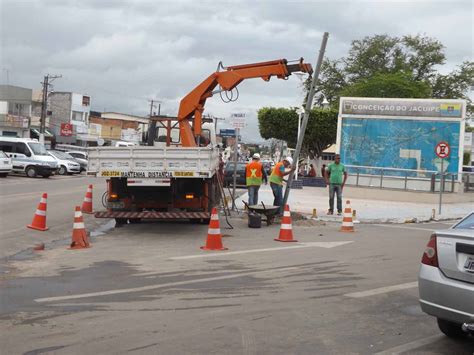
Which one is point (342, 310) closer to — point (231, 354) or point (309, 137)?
point (231, 354)

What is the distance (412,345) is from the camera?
5.07m

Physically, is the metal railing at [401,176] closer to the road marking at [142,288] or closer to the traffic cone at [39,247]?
the road marking at [142,288]

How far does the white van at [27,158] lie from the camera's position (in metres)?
31.5

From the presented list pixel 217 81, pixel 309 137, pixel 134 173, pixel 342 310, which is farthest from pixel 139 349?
pixel 309 137

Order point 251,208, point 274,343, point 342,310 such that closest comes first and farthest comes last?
point 274,343, point 342,310, point 251,208

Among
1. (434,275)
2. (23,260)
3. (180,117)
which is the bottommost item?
(23,260)

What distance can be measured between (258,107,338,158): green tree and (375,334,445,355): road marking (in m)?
37.5

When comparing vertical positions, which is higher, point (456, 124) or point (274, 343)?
point (456, 124)

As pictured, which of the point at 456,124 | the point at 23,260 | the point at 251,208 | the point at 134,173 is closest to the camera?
the point at 23,260

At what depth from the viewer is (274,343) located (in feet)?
16.5

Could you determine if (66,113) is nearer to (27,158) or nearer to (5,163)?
(27,158)

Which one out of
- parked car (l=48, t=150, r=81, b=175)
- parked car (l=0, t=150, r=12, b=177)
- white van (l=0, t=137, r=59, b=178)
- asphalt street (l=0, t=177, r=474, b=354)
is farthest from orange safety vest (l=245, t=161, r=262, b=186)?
parked car (l=48, t=150, r=81, b=175)

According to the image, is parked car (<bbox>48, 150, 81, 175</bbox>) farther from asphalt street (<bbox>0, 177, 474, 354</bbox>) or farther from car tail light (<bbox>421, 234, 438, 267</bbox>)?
car tail light (<bbox>421, 234, 438, 267</bbox>)

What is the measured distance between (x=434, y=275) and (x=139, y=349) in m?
2.69
